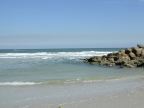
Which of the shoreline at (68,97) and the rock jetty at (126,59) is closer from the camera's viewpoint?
the shoreline at (68,97)

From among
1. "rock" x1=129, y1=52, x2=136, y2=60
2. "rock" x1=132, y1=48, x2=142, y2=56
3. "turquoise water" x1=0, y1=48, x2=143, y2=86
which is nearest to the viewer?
"turquoise water" x1=0, y1=48, x2=143, y2=86

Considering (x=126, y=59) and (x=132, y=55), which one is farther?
(x=132, y=55)

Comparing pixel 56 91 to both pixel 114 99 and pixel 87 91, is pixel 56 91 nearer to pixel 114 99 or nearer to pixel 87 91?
pixel 87 91

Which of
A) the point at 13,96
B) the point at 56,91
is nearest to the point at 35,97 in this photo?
the point at 13,96

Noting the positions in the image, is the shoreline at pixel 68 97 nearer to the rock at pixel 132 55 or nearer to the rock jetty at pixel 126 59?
the rock jetty at pixel 126 59

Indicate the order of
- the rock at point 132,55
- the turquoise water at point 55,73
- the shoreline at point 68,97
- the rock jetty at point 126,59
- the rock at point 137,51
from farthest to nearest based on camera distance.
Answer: the rock at point 137,51, the rock at point 132,55, the rock jetty at point 126,59, the turquoise water at point 55,73, the shoreline at point 68,97

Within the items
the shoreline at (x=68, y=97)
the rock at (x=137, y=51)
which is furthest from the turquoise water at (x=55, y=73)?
the rock at (x=137, y=51)

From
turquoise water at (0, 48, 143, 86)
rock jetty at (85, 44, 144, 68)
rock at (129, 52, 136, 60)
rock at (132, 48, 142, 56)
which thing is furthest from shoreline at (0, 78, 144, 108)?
rock at (132, 48, 142, 56)

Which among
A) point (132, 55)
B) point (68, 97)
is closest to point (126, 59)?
point (132, 55)

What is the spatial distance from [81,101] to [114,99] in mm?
1065

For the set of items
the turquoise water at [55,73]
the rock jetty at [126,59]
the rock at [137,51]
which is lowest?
the turquoise water at [55,73]

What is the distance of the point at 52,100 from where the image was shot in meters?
11.0

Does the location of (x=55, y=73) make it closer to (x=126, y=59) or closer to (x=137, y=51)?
(x=126, y=59)

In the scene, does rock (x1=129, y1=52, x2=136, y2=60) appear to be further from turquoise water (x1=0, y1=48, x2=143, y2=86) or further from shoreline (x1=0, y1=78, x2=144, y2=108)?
shoreline (x1=0, y1=78, x2=144, y2=108)
